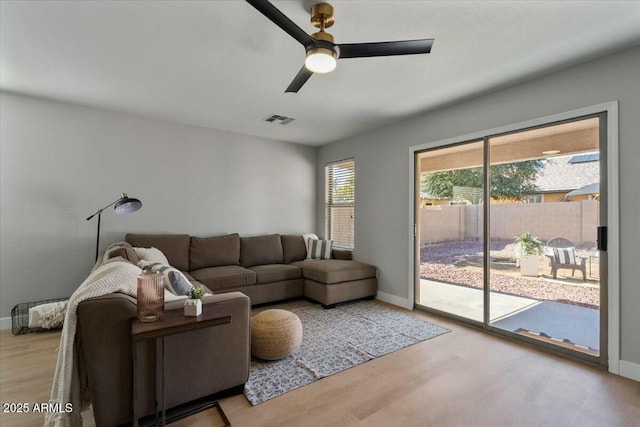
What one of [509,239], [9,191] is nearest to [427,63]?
[509,239]

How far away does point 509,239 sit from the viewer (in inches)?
121

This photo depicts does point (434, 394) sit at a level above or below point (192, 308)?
below

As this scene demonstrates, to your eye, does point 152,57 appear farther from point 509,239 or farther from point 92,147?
point 509,239

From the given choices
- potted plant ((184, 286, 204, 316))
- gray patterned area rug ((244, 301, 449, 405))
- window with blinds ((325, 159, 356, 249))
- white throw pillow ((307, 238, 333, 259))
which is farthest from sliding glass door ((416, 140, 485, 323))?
potted plant ((184, 286, 204, 316))

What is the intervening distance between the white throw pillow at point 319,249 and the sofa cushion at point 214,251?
1.21 metres

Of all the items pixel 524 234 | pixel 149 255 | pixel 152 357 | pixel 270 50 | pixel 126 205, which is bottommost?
pixel 152 357

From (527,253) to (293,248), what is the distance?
3223 mm

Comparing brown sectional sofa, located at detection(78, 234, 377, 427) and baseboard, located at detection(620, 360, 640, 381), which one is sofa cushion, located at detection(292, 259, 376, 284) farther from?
baseboard, located at detection(620, 360, 640, 381)

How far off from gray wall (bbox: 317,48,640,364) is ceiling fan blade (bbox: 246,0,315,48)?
240 centimetres

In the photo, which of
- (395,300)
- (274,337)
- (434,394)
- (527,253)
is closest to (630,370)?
(527,253)

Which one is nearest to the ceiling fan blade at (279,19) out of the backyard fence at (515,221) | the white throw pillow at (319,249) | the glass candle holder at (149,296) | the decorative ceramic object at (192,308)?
the glass candle holder at (149,296)

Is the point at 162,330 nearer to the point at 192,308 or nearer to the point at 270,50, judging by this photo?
the point at 192,308

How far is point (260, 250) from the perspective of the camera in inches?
Result: 180

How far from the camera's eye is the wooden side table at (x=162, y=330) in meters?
1.47
